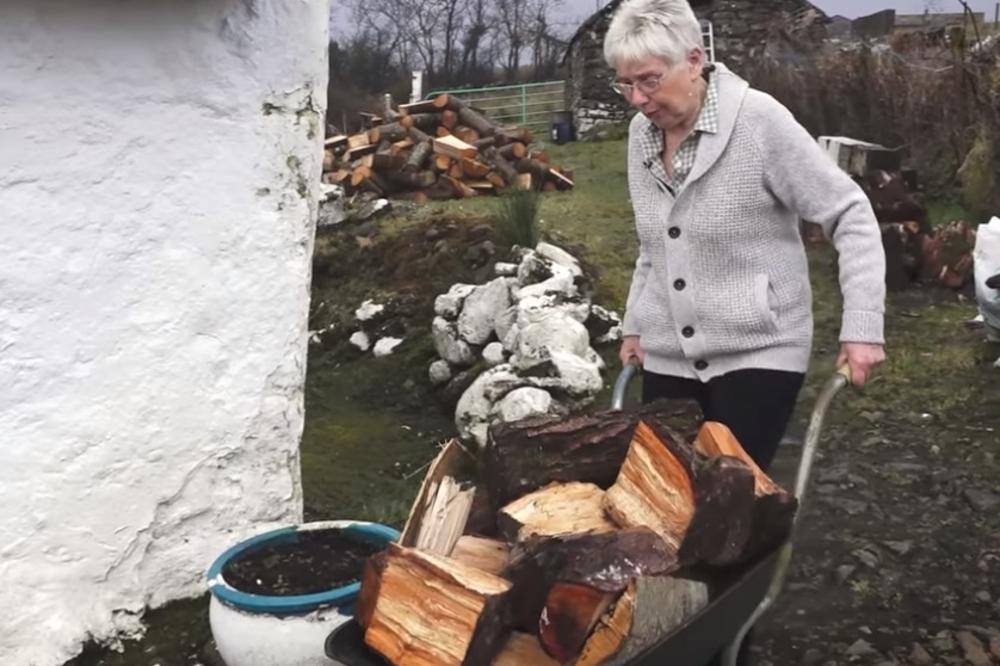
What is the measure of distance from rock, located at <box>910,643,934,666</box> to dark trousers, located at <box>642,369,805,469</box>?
99 centimetres

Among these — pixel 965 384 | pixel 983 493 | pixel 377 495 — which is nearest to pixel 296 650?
pixel 377 495

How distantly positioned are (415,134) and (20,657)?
8201mm

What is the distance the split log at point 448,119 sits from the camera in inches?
441

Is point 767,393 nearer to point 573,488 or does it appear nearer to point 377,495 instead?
point 573,488

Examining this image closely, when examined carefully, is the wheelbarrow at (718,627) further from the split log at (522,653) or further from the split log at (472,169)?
the split log at (472,169)

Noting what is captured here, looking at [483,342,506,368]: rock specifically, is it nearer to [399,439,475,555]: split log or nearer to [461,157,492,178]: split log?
[399,439,475,555]: split log

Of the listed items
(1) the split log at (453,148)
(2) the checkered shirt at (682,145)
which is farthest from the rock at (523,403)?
(1) the split log at (453,148)

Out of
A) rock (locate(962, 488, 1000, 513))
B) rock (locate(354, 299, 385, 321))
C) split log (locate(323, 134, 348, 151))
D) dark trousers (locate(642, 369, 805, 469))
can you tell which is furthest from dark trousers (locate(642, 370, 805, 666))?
split log (locate(323, 134, 348, 151))

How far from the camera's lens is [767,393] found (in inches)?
109

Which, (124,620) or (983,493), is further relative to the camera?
(983,493)

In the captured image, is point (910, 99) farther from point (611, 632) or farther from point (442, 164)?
point (611, 632)

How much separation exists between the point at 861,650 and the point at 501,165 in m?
7.50

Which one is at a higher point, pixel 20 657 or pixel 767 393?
pixel 767 393

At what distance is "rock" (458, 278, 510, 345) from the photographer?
6211 millimetres
